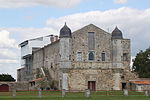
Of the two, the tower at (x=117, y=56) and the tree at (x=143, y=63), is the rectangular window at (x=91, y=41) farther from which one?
the tree at (x=143, y=63)

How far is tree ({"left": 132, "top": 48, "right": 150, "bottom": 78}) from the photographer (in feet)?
259

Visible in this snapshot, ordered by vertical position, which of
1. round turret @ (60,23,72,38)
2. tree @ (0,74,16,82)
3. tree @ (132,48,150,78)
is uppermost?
round turret @ (60,23,72,38)

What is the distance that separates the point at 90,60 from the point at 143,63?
16.6 m

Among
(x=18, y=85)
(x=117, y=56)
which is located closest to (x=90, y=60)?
(x=117, y=56)

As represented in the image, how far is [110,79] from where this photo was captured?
68.3 meters

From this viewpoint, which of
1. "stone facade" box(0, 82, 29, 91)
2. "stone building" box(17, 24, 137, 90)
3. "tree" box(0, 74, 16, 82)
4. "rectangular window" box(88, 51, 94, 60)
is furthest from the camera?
"tree" box(0, 74, 16, 82)

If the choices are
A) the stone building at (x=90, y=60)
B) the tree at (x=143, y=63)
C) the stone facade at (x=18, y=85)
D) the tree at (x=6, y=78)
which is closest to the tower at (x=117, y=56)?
the stone building at (x=90, y=60)

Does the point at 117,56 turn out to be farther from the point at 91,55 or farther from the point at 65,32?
the point at 65,32

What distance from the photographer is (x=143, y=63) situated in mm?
80000

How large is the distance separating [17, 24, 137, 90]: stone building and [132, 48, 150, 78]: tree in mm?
9371

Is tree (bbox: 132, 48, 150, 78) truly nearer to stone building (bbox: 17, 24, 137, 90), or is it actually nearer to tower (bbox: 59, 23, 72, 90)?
stone building (bbox: 17, 24, 137, 90)

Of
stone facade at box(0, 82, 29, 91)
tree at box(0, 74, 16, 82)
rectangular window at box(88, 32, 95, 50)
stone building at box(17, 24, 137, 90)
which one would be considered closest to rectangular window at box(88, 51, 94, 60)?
stone building at box(17, 24, 137, 90)

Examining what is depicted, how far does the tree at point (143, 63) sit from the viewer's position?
3113 inches

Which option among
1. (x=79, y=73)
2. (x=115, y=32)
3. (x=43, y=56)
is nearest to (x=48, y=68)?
(x=43, y=56)
